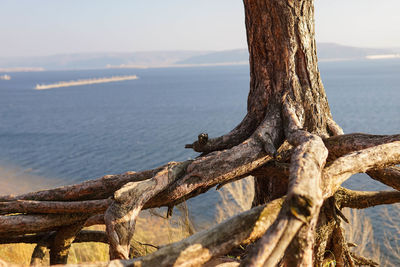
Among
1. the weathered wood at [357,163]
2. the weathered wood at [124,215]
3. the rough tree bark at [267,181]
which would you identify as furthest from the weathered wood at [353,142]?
the weathered wood at [124,215]

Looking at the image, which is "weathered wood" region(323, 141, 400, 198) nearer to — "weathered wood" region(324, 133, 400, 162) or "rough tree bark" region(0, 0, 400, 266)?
"rough tree bark" region(0, 0, 400, 266)

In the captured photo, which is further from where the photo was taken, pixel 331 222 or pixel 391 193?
pixel 391 193

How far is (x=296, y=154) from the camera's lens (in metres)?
2.99

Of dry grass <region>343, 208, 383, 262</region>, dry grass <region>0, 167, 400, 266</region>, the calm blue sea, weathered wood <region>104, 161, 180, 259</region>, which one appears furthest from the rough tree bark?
the calm blue sea

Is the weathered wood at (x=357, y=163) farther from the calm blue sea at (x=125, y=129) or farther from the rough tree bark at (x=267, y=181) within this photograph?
the calm blue sea at (x=125, y=129)

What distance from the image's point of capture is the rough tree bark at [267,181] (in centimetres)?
256

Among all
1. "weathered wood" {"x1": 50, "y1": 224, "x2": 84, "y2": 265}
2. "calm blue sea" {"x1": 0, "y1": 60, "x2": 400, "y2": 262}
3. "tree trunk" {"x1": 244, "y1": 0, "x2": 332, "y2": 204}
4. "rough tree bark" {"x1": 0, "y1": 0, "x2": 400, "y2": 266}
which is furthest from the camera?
"calm blue sea" {"x1": 0, "y1": 60, "x2": 400, "y2": 262}

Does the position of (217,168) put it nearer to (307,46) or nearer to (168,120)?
(307,46)

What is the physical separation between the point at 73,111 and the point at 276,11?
250ft

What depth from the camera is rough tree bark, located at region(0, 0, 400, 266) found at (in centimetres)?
256

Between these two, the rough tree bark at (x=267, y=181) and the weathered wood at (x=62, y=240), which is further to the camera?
the weathered wood at (x=62, y=240)

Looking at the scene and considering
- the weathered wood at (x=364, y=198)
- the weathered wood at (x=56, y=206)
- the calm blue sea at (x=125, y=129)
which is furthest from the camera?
the calm blue sea at (x=125, y=129)

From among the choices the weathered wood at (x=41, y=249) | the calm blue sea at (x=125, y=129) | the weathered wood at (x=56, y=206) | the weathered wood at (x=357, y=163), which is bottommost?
the calm blue sea at (x=125, y=129)

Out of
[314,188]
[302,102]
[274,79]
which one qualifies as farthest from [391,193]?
[314,188]
